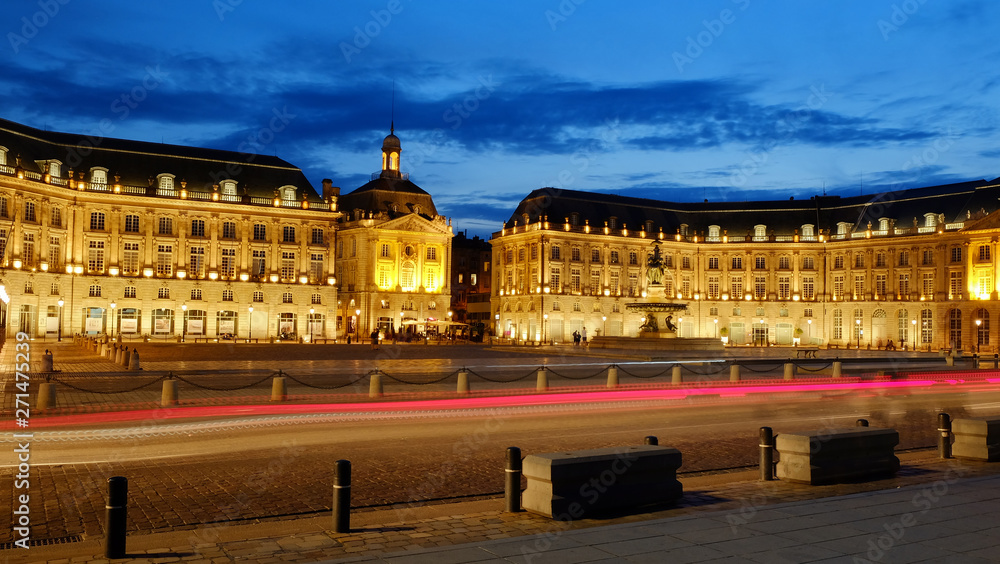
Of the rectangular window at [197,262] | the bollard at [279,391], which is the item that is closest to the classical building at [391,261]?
the rectangular window at [197,262]

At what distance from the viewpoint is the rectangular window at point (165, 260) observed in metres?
87.2

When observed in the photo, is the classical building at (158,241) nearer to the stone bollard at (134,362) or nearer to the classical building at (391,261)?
the classical building at (391,261)

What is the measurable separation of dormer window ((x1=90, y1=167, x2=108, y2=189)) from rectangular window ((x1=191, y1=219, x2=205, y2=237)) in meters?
9.20

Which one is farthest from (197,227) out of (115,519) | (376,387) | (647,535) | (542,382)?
(647,535)

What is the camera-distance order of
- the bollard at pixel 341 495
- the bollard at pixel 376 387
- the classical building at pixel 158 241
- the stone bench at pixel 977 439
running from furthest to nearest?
the classical building at pixel 158 241
the bollard at pixel 376 387
the stone bench at pixel 977 439
the bollard at pixel 341 495

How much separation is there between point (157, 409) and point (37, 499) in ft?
36.7

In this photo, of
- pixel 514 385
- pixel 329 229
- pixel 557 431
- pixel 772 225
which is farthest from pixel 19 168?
pixel 772 225

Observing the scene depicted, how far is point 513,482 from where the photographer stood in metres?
10.6

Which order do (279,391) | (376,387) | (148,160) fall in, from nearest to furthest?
1. (279,391)
2. (376,387)
3. (148,160)

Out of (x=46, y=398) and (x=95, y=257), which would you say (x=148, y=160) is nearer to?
(x=95, y=257)

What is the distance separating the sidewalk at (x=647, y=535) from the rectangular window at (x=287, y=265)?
8500 cm

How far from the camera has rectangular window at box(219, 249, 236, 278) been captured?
8994cm

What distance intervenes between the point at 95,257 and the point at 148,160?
11.2 m

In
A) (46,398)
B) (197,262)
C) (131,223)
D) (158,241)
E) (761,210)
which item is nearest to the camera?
(46,398)
